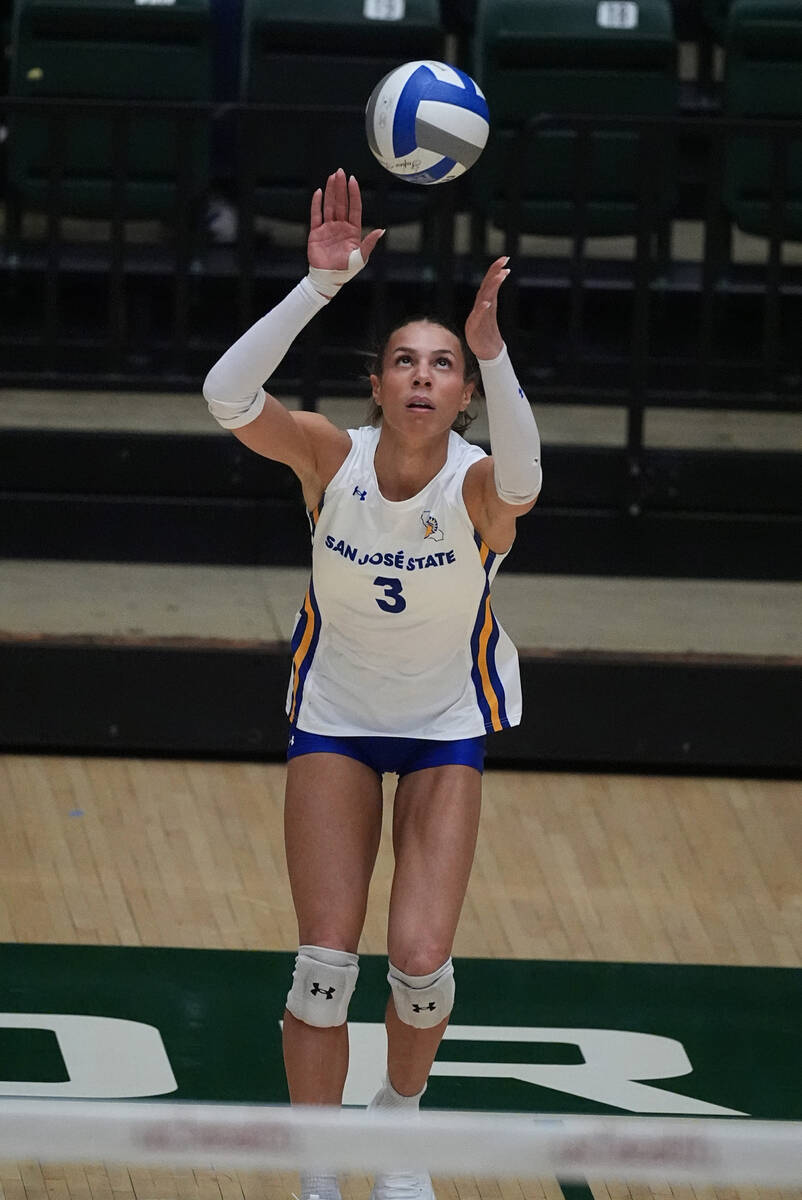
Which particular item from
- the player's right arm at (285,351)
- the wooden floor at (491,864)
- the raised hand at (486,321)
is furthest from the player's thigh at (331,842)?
the wooden floor at (491,864)

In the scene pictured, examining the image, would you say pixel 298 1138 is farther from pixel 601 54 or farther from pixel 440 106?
pixel 601 54

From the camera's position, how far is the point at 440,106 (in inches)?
157

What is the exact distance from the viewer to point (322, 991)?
138 inches

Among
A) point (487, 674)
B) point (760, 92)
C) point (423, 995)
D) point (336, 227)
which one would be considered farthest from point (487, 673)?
point (760, 92)

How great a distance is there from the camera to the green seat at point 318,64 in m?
7.20

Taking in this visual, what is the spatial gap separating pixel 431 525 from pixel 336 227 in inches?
25.1

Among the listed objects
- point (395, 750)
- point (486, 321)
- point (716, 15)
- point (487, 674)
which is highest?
point (716, 15)

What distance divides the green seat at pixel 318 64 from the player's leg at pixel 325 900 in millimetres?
3952

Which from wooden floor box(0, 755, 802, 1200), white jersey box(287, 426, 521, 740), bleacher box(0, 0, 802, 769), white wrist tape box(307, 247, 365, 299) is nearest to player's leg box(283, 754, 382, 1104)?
white jersey box(287, 426, 521, 740)

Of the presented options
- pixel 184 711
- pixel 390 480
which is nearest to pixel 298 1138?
pixel 390 480

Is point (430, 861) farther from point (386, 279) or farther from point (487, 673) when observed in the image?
point (386, 279)

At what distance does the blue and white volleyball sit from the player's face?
0.45m

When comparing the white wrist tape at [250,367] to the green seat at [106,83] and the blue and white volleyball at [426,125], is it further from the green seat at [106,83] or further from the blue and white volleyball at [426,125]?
the green seat at [106,83]

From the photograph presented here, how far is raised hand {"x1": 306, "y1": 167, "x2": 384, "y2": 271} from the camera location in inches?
145
